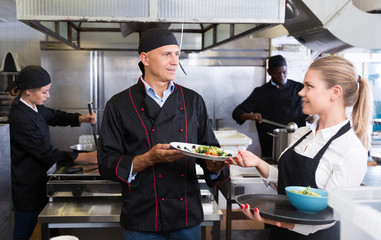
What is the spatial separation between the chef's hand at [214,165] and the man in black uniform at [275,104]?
7.67 ft

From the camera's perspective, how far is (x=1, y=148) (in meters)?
1.88

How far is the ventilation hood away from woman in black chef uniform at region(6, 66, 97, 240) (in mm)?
1914

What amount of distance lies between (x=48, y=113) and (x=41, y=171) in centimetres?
71

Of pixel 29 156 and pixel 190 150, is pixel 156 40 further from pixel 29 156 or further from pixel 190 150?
pixel 29 156

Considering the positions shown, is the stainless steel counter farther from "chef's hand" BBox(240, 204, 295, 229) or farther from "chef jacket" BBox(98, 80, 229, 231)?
"chef's hand" BBox(240, 204, 295, 229)

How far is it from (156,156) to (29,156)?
5.41 feet

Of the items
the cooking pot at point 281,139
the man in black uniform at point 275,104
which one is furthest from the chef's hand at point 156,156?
the man in black uniform at point 275,104

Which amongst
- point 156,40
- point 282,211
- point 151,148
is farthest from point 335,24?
point 282,211

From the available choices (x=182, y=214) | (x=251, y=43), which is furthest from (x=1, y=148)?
(x=251, y=43)

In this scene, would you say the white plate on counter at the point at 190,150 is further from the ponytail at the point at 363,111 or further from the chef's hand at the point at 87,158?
the chef's hand at the point at 87,158

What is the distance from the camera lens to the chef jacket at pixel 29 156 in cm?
290

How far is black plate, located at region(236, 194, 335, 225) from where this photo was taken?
4.29ft

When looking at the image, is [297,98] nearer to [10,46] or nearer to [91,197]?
[91,197]

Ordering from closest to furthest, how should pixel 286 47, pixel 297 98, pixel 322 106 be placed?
pixel 322 106 < pixel 297 98 < pixel 286 47
